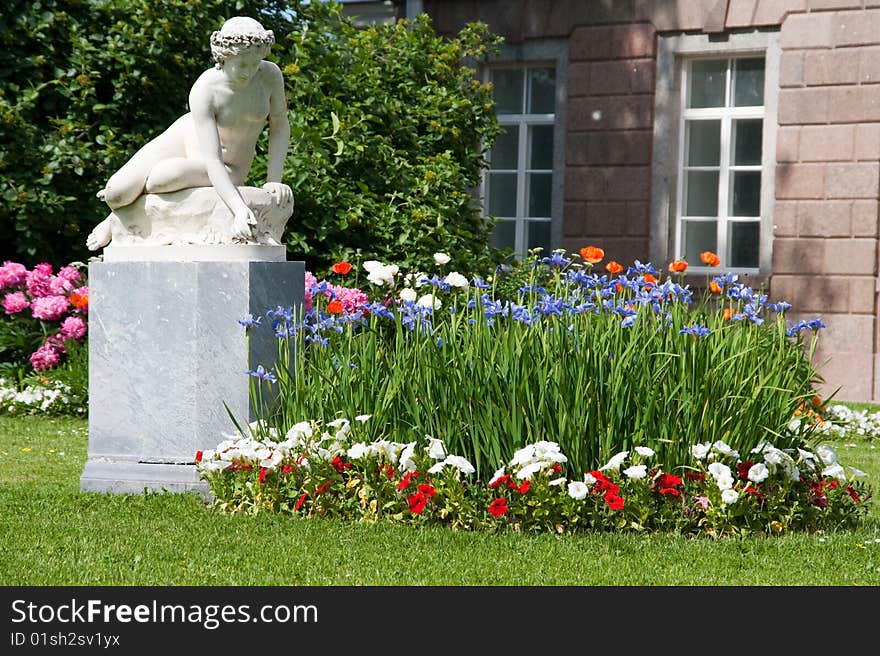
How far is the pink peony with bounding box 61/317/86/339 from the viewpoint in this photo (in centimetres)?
966

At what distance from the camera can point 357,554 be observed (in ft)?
15.5

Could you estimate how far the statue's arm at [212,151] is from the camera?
19.2 feet

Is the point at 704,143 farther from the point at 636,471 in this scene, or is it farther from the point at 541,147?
the point at 636,471

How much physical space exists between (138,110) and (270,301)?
17.7 ft

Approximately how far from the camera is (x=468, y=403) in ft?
17.5

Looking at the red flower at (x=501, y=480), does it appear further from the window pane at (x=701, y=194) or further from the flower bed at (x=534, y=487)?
the window pane at (x=701, y=194)

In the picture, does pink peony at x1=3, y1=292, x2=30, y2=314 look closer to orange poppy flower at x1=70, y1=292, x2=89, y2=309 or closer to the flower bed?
orange poppy flower at x1=70, y1=292, x2=89, y2=309

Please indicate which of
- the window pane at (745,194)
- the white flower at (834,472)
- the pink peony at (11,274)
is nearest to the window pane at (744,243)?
the window pane at (745,194)

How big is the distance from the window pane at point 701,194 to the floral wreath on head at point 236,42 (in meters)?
7.22

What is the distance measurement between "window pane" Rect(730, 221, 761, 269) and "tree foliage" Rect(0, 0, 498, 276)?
2.53m

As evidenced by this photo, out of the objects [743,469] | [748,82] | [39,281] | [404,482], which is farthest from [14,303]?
[748,82]

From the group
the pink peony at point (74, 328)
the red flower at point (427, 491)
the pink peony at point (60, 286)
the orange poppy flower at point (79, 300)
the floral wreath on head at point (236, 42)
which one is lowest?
the red flower at point (427, 491)
